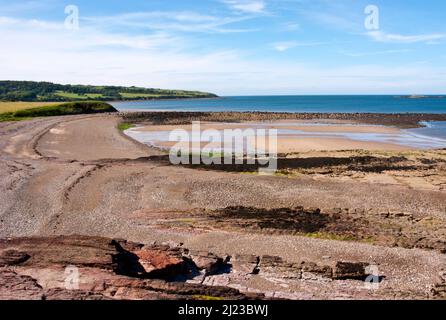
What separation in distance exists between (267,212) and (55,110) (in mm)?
70814

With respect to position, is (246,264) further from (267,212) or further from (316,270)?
(267,212)

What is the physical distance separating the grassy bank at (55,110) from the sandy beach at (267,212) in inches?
1625

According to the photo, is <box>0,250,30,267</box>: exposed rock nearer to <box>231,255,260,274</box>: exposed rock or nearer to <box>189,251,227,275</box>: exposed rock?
<box>189,251,227,275</box>: exposed rock

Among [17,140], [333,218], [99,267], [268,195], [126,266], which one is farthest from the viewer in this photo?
[17,140]

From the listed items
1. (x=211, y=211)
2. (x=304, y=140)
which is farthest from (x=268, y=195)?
(x=304, y=140)

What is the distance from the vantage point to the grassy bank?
2732 inches

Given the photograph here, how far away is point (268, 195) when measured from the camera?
22.4m

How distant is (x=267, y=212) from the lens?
64.9 feet

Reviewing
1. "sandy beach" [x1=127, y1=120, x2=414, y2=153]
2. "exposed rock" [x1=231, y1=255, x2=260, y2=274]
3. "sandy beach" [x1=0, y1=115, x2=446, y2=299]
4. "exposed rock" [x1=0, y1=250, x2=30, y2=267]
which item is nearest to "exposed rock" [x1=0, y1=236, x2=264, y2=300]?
"exposed rock" [x1=0, y1=250, x2=30, y2=267]

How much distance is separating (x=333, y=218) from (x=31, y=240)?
12091mm

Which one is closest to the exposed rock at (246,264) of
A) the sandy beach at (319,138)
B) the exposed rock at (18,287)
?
the exposed rock at (18,287)

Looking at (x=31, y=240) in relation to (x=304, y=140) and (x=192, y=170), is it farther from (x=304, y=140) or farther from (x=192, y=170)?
A: (x=304, y=140)

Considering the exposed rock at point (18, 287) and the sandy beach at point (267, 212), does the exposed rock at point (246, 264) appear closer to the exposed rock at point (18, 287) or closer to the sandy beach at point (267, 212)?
the sandy beach at point (267, 212)

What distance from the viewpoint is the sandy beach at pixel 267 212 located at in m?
13.4
